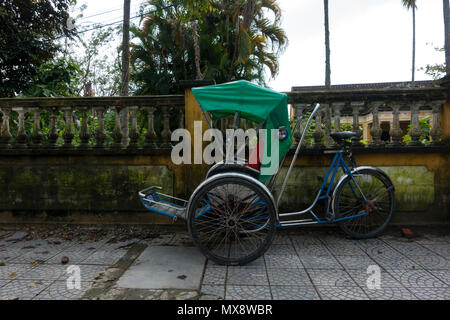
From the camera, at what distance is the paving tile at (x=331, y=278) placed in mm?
2559

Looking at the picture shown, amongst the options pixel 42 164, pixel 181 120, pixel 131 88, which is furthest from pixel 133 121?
pixel 131 88

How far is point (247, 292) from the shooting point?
2438 mm

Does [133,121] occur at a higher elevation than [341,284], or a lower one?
higher

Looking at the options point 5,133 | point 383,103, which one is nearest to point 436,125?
point 383,103

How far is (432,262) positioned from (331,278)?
1.25m

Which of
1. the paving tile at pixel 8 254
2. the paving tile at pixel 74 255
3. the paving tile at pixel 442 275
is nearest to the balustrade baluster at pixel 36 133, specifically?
the paving tile at pixel 8 254

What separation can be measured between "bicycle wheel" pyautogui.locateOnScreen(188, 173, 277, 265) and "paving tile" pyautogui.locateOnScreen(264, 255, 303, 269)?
19 centimetres

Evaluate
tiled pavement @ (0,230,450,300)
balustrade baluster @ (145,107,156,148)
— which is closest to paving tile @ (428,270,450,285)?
tiled pavement @ (0,230,450,300)

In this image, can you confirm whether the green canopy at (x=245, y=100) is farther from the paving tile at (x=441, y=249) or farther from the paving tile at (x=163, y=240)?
the paving tile at (x=441, y=249)

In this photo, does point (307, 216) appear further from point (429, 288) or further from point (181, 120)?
point (181, 120)

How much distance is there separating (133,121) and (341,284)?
3.61 meters

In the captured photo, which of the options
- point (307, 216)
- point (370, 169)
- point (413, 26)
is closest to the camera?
point (370, 169)

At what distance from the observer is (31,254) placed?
3348 millimetres

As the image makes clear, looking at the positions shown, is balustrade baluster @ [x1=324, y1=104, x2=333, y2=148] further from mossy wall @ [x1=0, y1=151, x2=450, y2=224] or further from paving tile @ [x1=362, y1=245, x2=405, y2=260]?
paving tile @ [x1=362, y1=245, x2=405, y2=260]
